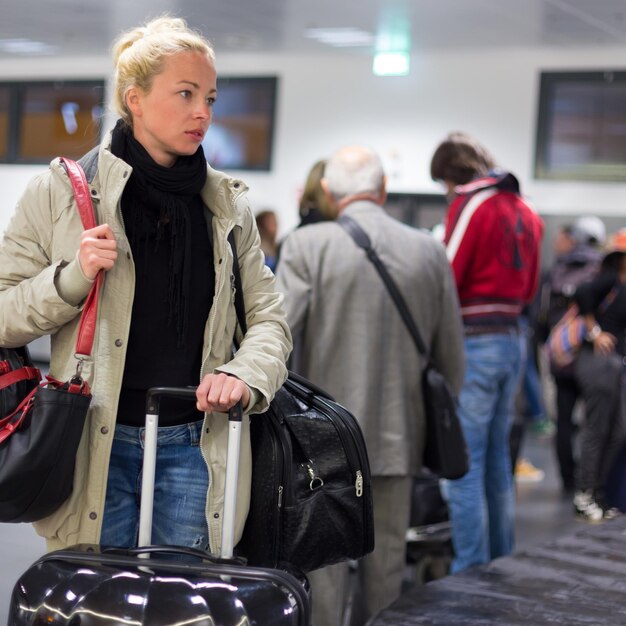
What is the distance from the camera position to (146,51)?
210cm

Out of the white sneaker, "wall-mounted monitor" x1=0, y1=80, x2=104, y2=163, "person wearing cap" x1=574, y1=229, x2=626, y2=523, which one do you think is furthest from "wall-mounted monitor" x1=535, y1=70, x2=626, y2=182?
"wall-mounted monitor" x1=0, y1=80, x2=104, y2=163

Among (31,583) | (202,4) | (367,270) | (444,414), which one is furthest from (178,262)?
(202,4)

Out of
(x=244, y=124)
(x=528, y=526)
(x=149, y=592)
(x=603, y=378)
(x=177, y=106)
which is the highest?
(x=244, y=124)

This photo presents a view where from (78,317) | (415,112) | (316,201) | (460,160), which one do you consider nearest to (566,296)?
(415,112)

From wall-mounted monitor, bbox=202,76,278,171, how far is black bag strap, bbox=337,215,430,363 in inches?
333

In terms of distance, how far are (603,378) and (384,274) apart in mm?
3103

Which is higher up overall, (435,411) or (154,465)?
(154,465)

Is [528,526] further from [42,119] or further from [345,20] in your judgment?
[42,119]

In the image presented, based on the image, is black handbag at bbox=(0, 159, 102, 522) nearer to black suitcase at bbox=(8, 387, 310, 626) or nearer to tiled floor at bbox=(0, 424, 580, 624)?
black suitcase at bbox=(8, 387, 310, 626)

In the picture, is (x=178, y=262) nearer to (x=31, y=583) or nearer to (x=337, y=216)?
(x=31, y=583)

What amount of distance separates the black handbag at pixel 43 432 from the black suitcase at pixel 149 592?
0.16m

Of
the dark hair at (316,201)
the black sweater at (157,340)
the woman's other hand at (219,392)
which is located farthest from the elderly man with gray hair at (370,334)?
the woman's other hand at (219,392)

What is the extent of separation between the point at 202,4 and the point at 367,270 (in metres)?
6.39

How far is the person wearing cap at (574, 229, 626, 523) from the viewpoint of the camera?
6.07 metres
